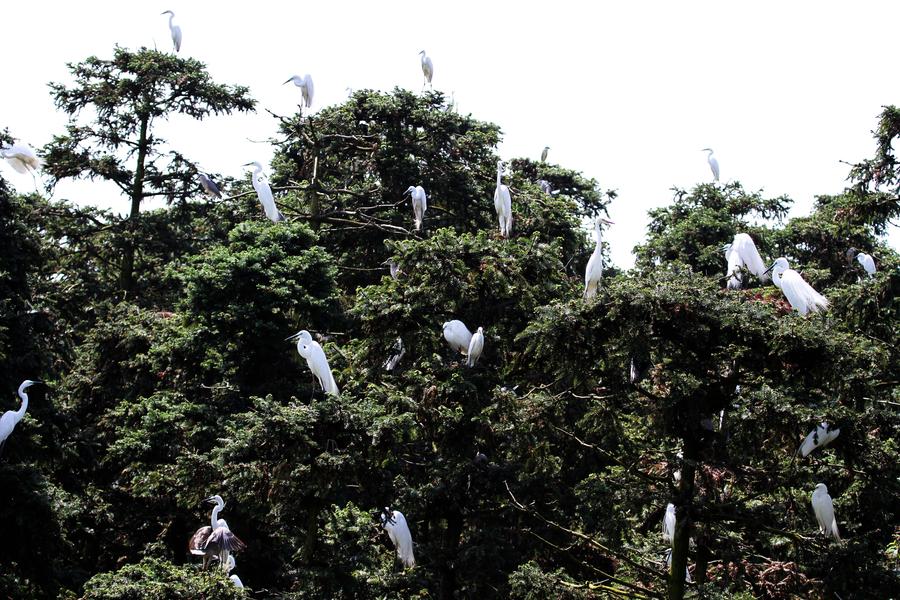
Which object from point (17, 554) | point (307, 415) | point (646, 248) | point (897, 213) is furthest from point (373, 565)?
point (646, 248)

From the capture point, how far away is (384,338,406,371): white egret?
1158 cm

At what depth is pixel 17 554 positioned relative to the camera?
10.9 m

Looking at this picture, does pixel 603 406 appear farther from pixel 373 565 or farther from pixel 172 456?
pixel 172 456

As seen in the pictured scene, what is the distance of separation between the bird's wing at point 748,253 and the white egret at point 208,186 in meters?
10.1

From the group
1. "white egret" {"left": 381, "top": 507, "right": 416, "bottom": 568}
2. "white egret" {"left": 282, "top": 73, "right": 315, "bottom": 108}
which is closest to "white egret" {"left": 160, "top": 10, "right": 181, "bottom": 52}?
"white egret" {"left": 282, "top": 73, "right": 315, "bottom": 108}

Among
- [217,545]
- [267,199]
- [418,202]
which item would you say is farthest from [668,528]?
[267,199]

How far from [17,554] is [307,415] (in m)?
4.05

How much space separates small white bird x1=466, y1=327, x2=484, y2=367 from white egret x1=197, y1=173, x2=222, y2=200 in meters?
9.32

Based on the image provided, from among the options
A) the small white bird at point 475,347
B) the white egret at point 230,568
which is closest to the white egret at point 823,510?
the small white bird at point 475,347

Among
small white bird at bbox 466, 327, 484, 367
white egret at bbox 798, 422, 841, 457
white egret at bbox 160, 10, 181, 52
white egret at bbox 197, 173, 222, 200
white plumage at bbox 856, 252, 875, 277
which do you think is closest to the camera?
white egret at bbox 798, 422, 841, 457

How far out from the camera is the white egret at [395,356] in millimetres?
11578

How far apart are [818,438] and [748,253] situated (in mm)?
3730

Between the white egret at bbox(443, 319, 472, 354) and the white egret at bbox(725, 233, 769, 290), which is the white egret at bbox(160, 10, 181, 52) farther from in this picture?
the white egret at bbox(725, 233, 769, 290)

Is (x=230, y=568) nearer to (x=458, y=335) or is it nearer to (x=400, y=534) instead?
(x=400, y=534)
